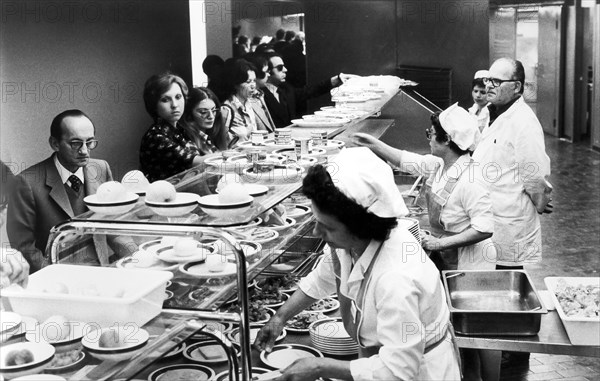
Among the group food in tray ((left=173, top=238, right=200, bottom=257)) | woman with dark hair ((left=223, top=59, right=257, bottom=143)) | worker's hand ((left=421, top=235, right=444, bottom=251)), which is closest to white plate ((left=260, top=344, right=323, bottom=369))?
food in tray ((left=173, top=238, right=200, bottom=257))

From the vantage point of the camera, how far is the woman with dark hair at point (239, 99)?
5602mm

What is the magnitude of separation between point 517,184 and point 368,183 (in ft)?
9.53

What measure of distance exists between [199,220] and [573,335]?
62.4 inches

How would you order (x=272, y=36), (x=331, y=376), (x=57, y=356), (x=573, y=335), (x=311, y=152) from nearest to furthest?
1. (x=57, y=356)
2. (x=331, y=376)
3. (x=573, y=335)
4. (x=311, y=152)
5. (x=272, y=36)

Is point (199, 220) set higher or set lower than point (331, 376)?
higher

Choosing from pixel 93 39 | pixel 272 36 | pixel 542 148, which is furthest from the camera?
pixel 272 36

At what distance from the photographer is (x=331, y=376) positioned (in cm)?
233

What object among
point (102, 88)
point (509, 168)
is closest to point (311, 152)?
point (102, 88)

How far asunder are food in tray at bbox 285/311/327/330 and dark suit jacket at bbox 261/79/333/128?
362 centimetres

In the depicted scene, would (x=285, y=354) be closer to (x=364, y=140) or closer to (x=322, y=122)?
(x=364, y=140)

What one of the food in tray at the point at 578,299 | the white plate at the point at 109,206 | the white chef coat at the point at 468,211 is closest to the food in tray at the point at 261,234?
the white plate at the point at 109,206

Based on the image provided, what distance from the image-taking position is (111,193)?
2412 millimetres

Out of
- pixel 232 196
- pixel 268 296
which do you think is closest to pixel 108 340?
pixel 232 196

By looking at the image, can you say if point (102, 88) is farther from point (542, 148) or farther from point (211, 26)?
point (542, 148)
